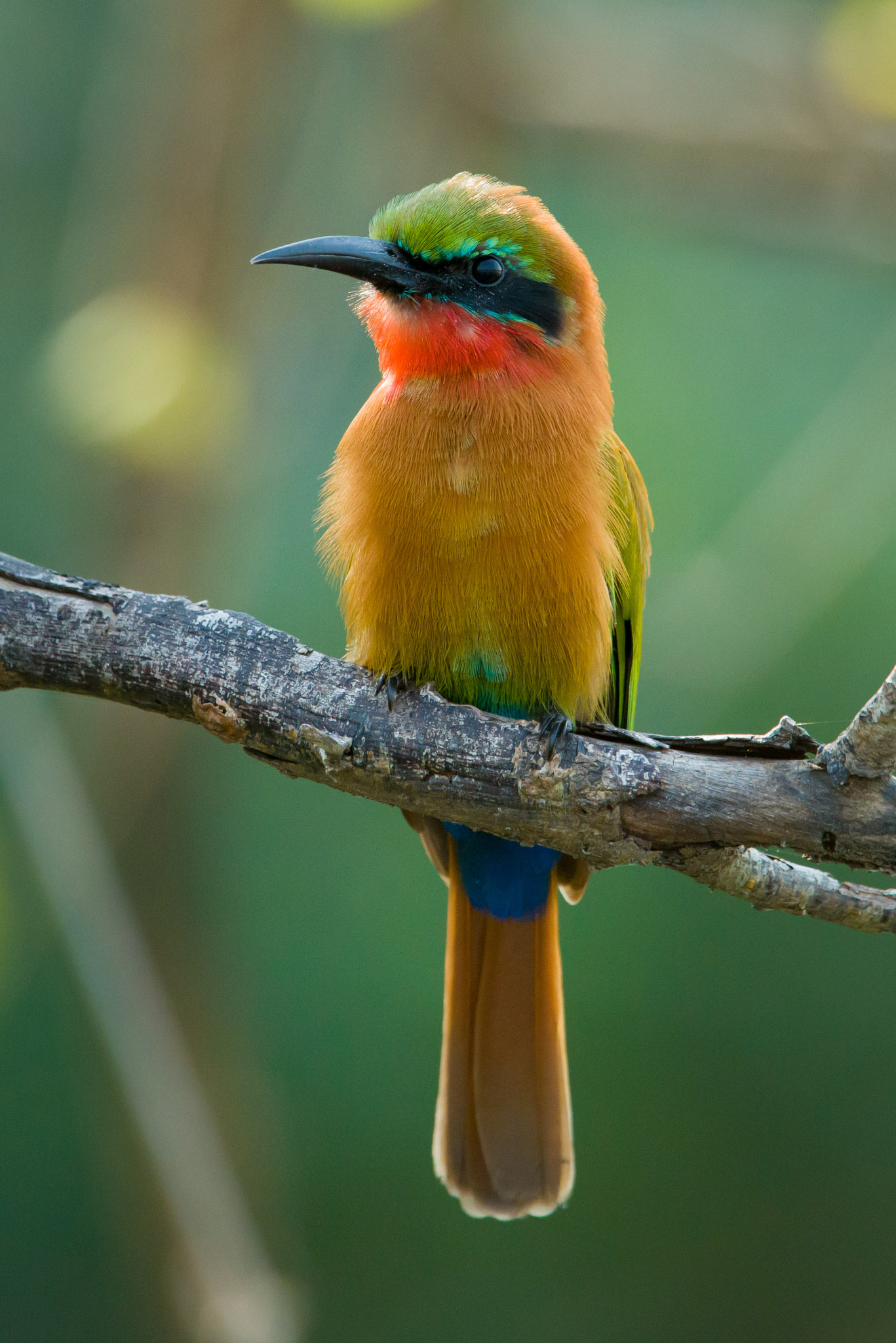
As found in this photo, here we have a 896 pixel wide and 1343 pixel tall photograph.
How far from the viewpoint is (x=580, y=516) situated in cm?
229

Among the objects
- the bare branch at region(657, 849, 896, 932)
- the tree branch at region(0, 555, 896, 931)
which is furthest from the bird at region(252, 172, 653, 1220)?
the bare branch at region(657, 849, 896, 932)

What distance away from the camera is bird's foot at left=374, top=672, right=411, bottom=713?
204 centimetres

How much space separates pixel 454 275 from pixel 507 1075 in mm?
1644

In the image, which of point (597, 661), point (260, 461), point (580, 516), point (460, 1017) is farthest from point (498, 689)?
point (260, 461)

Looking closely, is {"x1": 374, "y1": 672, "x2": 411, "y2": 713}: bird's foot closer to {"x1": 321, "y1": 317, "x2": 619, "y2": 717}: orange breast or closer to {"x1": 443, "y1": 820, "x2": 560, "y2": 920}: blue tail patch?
{"x1": 321, "y1": 317, "x2": 619, "y2": 717}: orange breast

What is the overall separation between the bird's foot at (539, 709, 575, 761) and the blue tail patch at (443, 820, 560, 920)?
0.60 metres

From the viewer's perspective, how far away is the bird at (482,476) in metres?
2.26

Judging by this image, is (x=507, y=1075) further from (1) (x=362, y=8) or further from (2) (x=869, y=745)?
(1) (x=362, y=8)

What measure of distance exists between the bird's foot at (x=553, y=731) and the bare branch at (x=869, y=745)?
0.38 m

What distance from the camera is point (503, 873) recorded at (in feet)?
8.60

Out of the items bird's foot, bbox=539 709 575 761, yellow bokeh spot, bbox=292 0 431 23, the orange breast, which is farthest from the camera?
yellow bokeh spot, bbox=292 0 431 23

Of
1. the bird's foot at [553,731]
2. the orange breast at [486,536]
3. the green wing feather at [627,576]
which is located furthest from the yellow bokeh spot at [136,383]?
the bird's foot at [553,731]

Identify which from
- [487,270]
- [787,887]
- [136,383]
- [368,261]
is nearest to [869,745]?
[787,887]

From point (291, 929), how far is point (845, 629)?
6.68 ft
